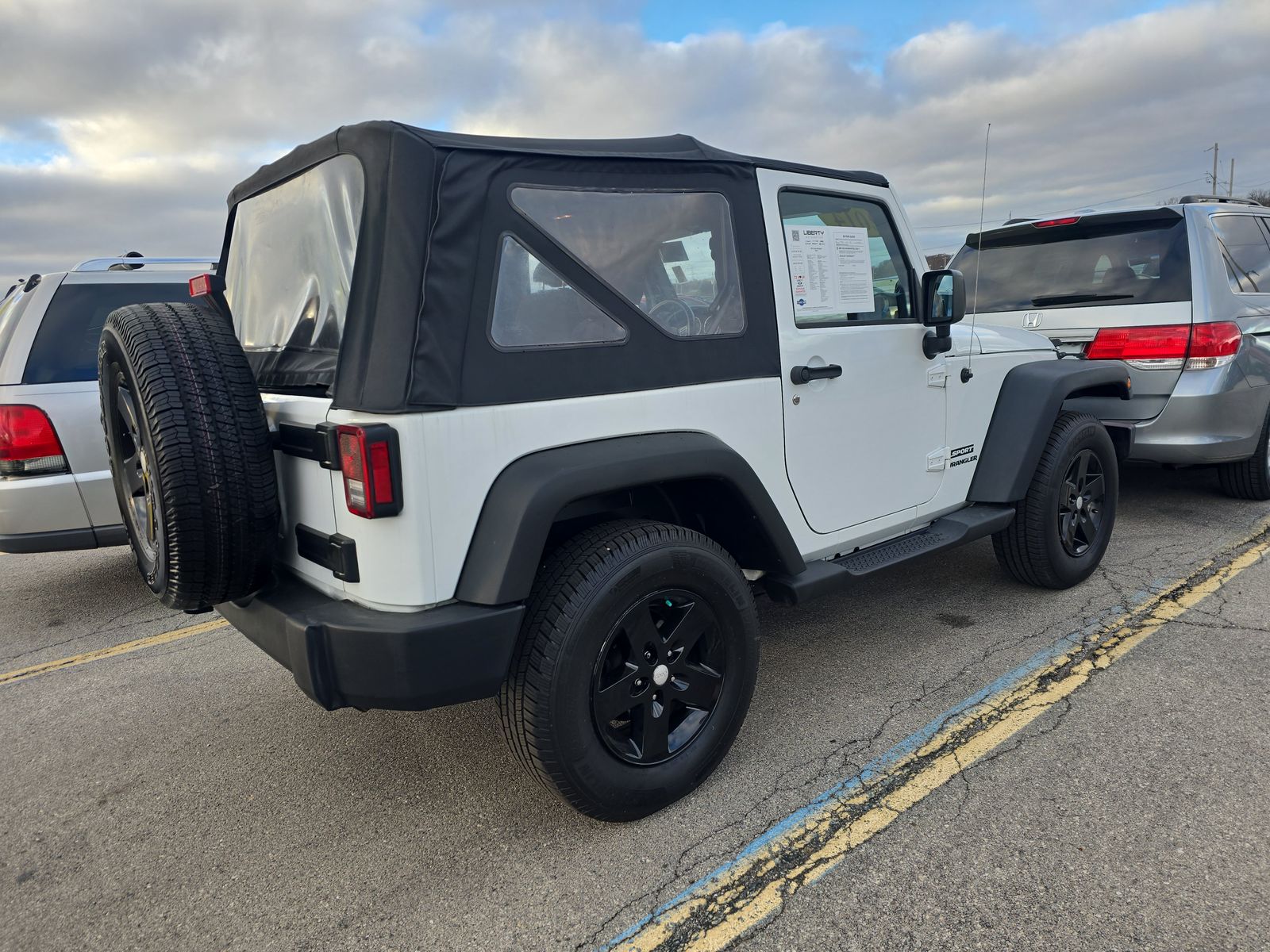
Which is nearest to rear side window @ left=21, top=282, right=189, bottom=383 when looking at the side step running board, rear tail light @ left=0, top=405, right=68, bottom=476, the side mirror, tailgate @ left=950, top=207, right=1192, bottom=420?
rear tail light @ left=0, top=405, right=68, bottom=476

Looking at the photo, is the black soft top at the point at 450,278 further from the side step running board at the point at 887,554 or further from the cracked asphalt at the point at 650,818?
the cracked asphalt at the point at 650,818

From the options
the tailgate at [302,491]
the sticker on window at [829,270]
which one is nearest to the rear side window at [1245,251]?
the sticker on window at [829,270]

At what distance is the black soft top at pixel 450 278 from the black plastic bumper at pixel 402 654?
55 cm

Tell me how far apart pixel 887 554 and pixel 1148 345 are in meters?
2.89

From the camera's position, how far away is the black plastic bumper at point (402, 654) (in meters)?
2.15

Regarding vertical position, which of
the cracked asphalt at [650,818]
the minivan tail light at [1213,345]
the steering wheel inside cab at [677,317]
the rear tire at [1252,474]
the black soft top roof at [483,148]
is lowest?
the cracked asphalt at [650,818]

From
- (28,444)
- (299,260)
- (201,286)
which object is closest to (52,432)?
(28,444)

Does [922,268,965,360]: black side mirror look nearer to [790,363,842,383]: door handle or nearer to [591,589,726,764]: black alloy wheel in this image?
[790,363,842,383]: door handle

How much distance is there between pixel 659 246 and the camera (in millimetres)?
2691

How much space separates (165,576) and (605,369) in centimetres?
141

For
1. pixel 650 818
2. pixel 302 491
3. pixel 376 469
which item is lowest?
pixel 650 818

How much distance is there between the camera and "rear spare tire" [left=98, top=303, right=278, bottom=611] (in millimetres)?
2293

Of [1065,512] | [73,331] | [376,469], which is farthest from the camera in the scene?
[73,331]

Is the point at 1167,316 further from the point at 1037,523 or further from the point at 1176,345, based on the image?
the point at 1037,523
